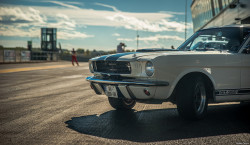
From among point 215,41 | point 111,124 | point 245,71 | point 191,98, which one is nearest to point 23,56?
point 215,41

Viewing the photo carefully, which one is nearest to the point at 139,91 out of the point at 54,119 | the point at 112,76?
the point at 112,76

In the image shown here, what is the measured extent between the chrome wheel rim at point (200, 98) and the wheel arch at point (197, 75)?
0.60ft

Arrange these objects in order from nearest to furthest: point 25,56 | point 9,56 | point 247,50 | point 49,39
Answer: point 247,50, point 9,56, point 25,56, point 49,39

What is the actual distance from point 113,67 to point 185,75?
1.20 meters

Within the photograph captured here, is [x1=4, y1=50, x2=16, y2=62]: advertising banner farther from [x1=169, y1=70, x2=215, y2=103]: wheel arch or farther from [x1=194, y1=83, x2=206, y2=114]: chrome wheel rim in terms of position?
[x1=194, y1=83, x2=206, y2=114]: chrome wheel rim

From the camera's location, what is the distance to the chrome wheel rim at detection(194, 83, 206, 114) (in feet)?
17.7

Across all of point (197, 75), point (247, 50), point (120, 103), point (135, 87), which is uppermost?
point (247, 50)

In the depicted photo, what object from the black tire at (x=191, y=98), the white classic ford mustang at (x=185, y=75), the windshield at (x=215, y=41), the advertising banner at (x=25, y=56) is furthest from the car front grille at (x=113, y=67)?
the advertising banner at (x=25, y=56)

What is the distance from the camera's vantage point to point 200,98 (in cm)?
548

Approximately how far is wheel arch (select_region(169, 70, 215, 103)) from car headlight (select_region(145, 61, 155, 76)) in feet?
1.30

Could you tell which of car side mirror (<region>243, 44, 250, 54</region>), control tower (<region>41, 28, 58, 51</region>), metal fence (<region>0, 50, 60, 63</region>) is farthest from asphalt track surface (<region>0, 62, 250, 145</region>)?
control tower (<region>41, 28, 58, 51</region>)

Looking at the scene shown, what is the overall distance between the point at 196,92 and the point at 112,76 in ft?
4.64

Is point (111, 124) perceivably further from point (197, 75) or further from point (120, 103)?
point (197, 75)

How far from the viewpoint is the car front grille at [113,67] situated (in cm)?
532
